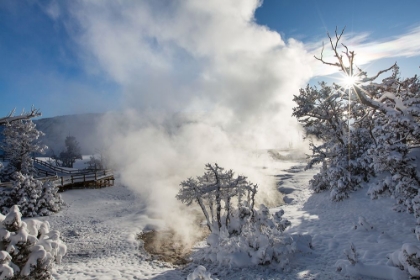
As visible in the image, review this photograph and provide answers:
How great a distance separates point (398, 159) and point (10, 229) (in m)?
8.91

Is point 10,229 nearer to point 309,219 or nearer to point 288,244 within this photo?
point 288,244

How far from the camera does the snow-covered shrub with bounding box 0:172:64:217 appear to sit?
58.5ft

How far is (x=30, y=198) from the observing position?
18.4 meters

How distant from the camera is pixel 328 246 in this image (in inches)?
408

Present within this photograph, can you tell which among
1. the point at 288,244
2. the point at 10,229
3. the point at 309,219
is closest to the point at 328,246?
the point at 288,244

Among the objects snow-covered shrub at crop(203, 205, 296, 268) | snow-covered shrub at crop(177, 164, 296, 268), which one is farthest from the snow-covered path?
snow-covered shrub at crop(177, 164, 296, 268)

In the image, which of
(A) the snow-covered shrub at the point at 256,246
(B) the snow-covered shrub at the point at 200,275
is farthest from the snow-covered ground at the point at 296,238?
(B) the snow-covered shrub at the point at 200,275

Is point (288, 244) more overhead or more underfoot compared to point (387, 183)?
more underfoot

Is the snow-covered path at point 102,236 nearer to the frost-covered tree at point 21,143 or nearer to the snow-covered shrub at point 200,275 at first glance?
the snow-covered shrub at point 200,275

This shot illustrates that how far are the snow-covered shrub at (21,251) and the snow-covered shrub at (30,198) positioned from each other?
1557 cm

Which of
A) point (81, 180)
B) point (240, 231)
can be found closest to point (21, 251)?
point (240, 231)

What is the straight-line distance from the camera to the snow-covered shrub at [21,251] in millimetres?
4734

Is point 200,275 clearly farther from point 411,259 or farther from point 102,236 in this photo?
point 102,236

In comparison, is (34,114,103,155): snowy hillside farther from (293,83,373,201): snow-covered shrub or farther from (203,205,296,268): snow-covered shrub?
(203,205,296,268): snow-covered shrub
